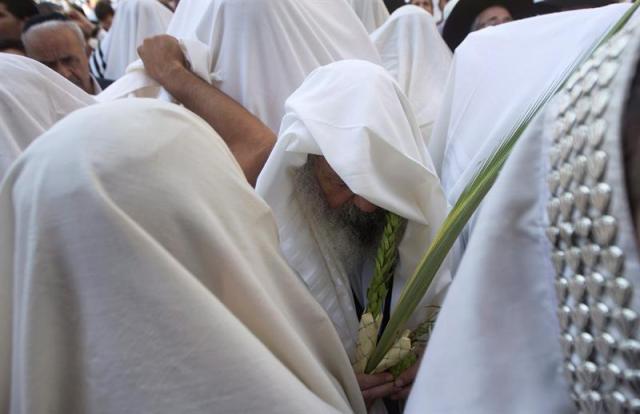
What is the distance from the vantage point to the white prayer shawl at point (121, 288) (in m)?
0.80

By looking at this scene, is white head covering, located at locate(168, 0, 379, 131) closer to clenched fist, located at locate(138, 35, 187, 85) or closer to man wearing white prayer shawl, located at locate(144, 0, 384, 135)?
man wearing white prayer shawl, located at locate(144, 0, 384, 135)

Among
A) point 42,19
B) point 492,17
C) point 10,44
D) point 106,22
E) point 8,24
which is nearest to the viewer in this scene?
point 10,44

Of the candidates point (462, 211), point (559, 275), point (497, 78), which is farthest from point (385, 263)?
point (559, 275)

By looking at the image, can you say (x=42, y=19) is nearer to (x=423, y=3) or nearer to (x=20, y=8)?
(x=20, y=8)

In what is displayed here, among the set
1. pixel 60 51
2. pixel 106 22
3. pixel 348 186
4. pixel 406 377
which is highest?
pixel 60 51

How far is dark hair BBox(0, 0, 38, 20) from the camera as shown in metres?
3.23

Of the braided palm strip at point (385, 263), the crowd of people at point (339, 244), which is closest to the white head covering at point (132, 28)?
the crowd of people at point (339, 244)

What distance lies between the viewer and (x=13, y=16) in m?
3.23

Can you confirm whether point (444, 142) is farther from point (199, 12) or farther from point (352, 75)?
point (199, 12)

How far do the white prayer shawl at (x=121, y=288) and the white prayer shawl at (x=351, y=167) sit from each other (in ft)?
→ 2.02

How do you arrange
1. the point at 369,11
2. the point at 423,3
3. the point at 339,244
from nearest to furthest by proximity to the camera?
the point at 339,244, the point at 369,11, the point at 423,3

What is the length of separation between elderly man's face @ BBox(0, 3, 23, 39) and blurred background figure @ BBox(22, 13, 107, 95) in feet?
1.20

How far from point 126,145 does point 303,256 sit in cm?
86

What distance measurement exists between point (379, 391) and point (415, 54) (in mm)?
1944
